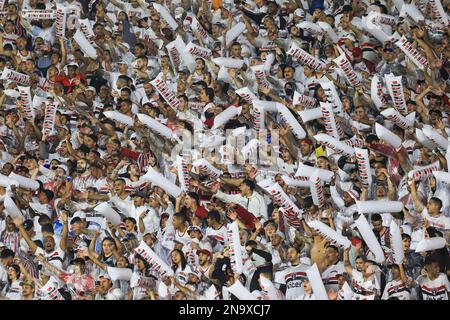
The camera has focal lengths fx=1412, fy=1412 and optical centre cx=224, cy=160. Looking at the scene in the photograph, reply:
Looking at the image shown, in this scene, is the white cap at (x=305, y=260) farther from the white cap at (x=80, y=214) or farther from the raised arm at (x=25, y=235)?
the raised arm at (x=25, y=235)

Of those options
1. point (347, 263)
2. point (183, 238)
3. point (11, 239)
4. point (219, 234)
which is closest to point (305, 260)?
point (347, 263)

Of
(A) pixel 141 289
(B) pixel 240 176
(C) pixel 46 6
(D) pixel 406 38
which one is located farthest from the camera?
(C) pixel 46 6

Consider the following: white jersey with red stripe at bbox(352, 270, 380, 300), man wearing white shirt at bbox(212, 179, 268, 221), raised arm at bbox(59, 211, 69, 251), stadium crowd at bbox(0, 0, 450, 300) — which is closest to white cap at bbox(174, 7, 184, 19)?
stadium crowd at bbox(0, 0, 450, 300)

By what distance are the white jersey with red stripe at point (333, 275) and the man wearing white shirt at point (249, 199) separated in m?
1.10

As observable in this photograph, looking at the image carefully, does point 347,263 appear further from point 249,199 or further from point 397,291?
point 249,199

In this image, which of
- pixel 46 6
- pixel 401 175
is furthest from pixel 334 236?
pixel 46 6

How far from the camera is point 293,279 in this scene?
1548 centimetres

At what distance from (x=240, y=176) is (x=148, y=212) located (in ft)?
3.97

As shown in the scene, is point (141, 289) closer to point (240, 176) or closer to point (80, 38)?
point (240, 176)

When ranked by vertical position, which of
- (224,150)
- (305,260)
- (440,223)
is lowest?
(305,260)

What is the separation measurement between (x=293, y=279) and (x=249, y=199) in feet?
4.36

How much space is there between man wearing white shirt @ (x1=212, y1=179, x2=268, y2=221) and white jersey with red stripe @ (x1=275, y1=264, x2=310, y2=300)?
0.87 metres

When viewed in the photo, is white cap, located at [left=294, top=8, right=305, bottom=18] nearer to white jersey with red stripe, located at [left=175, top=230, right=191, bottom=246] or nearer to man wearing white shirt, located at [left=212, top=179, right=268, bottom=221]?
man wearing white shirt, located at [left=212, top=179, right=268, bottom=221]

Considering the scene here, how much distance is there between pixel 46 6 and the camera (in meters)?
19.0
